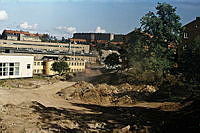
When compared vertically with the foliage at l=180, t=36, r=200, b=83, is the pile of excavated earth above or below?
below

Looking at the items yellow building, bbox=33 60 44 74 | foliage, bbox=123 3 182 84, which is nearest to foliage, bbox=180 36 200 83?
foliage, bbox=123 3 182 84

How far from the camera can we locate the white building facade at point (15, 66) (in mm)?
41250

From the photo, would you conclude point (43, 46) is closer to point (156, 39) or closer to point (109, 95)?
point (156, 39)

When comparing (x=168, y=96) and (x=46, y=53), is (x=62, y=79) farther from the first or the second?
(x=168, y=96)

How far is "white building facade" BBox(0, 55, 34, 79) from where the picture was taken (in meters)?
41.2

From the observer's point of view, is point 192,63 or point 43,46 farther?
point 43,46

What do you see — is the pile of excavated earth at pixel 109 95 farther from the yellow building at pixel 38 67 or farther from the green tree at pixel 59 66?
the yellow building at pixel 38 67

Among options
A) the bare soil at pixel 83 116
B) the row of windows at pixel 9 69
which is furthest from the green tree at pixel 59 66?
the bare soil at pixel 83 116

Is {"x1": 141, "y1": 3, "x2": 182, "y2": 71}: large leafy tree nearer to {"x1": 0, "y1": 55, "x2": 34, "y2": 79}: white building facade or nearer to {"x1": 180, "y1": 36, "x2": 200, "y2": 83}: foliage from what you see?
{"x1": 180, "y1": 36, "x2": 200, "y2": 83}: foliage

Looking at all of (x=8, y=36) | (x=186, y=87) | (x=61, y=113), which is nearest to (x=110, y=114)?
(x=61, y=113)

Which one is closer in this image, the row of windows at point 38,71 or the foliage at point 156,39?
the foliage at point 156,39

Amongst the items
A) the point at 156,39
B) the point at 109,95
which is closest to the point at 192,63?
the point at 109,95

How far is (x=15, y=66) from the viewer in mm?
43281

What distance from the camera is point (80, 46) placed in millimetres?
112250
